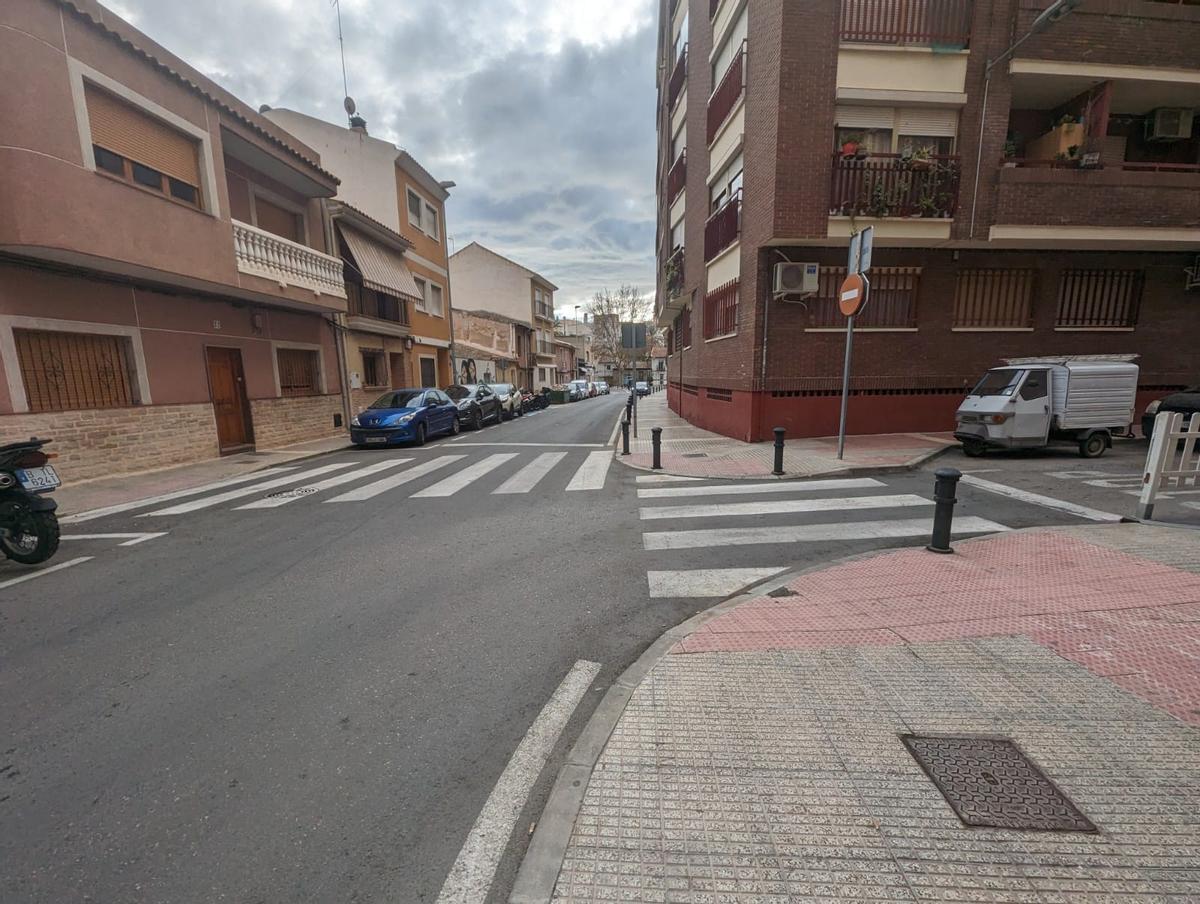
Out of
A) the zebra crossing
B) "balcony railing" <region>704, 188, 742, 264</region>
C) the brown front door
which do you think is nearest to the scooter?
the zebra crossing

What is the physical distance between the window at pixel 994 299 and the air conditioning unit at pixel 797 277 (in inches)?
154

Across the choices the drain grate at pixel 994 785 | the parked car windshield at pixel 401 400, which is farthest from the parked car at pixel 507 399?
the drain grate at pixel 994 785

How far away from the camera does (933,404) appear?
40.2ft

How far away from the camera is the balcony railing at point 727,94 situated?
12156mm

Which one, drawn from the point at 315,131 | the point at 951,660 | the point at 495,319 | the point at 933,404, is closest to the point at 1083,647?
the point at 951,660

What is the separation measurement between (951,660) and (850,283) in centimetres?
720

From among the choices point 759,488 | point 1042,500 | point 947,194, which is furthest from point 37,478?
point 947,194

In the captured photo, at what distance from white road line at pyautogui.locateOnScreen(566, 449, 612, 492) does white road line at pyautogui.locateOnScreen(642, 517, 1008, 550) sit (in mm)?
2782

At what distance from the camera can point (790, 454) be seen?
10367 mm

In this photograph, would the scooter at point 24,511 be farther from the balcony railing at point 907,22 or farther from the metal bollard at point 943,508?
the balcony railing at point 907,22

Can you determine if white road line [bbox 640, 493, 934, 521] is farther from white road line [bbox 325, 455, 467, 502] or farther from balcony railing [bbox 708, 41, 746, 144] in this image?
balcony railing [bbox 708, 41, 746, 144]

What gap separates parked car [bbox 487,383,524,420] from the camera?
74.2 feet

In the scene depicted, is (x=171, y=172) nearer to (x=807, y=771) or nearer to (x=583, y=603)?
(x=583, y=603)

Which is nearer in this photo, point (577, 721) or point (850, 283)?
point (577, 721)
